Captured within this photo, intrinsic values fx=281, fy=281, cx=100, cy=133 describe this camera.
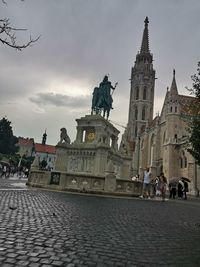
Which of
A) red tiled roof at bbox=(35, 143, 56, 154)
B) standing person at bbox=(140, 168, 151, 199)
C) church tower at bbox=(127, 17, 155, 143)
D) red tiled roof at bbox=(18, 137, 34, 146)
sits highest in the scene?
church tower at bbox=(127, 17, 155, 143)

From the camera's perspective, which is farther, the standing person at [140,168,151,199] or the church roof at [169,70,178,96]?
the church roof at [169,70,178,96]

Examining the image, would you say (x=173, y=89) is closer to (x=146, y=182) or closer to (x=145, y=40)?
(x=146, y=182)

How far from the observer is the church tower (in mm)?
89269

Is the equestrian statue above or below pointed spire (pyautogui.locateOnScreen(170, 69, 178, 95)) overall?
below

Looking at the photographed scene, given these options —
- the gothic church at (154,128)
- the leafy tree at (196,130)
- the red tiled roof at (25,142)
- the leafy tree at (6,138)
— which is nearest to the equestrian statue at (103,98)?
the gothic church at (154,128)

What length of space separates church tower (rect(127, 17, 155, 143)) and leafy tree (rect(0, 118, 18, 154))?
35.1 meters

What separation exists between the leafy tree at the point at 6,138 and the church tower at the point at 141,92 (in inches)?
1381

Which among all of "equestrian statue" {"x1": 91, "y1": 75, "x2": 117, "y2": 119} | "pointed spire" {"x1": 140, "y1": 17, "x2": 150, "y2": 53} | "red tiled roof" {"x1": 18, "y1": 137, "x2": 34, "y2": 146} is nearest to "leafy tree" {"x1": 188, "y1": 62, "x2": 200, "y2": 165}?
"equestrian statue" {"x1": 91, "y1": 75, "x2": 117, "y2": 119}

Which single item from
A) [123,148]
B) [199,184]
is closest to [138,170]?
[199,184]

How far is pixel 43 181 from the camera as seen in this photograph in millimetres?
19172

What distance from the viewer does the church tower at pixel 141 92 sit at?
89.3 meters

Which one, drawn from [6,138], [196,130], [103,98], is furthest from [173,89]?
[196,130]

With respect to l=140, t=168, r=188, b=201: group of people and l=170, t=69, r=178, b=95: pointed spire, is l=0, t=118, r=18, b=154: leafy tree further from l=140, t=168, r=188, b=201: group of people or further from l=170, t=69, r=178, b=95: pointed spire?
l=140, t=168, r=188, b=201: group of people

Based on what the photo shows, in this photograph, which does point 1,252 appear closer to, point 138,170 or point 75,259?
point 75,259
